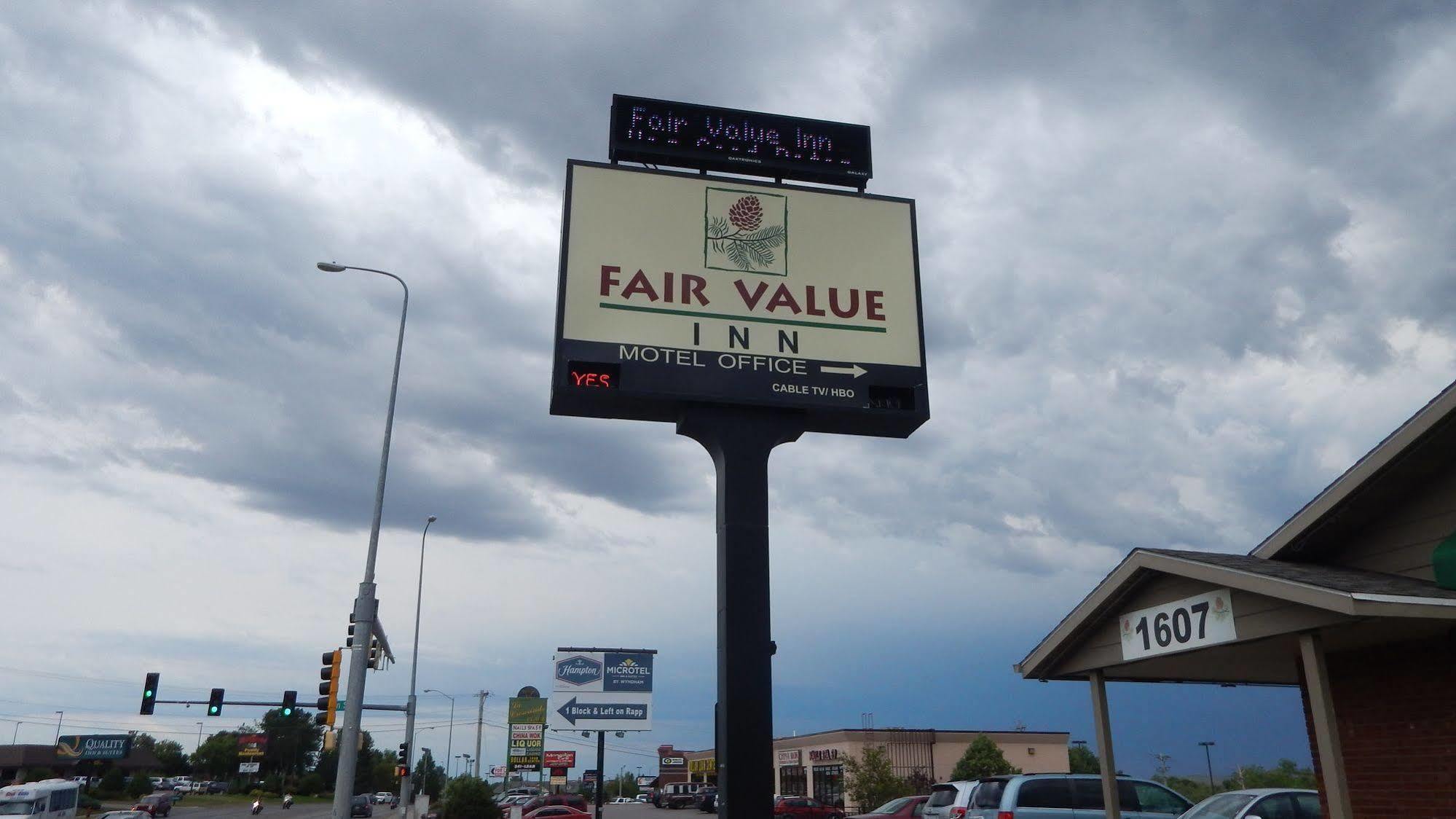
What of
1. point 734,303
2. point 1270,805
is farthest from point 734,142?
point 1270,805

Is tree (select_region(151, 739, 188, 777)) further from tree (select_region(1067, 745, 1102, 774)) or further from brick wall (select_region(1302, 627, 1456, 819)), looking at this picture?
brick wall (select_region(1302, 627, 1456, 819))

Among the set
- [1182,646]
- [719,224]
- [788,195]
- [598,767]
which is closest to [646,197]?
[719,224]

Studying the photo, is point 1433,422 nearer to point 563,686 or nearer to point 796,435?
point 796,435

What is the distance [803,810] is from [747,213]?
31.1 metres

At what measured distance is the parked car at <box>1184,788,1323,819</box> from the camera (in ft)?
45.0

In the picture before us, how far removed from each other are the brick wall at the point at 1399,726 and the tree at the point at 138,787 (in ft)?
326

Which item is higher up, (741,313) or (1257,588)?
(741,313)

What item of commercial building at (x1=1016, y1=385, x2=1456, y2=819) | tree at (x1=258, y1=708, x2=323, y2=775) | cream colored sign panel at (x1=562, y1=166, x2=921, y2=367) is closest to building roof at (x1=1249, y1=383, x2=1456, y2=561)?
commercial building at (x1=1016, y1=385, x2=1456, y2=819)

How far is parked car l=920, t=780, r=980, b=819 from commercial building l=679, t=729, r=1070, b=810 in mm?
33527

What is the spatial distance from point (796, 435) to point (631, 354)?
2863mm

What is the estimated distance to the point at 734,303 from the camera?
627 inches

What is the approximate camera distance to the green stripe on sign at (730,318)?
50.8ft

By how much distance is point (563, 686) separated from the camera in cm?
4994

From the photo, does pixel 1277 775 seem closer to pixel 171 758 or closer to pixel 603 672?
pixel 603 672
